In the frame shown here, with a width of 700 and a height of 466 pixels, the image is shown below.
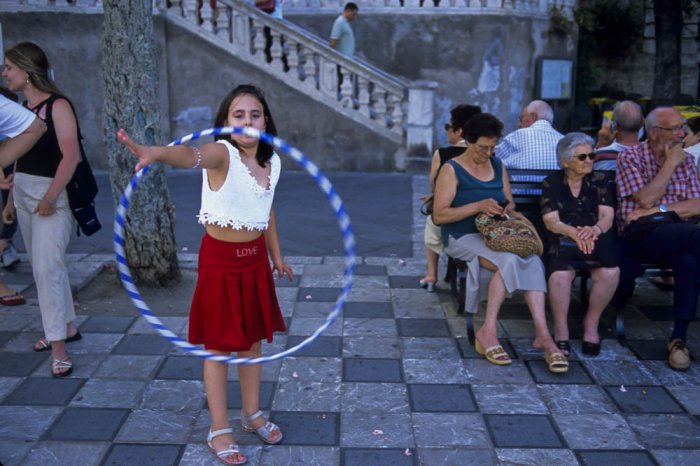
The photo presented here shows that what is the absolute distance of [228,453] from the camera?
3.93 metres

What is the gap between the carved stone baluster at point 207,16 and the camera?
12.6 metres

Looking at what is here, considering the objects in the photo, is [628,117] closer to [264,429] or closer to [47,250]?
[264,429]

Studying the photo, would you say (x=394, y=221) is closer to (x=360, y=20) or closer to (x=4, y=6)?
(x=360, y=20)

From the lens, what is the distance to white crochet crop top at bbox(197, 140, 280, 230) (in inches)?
148

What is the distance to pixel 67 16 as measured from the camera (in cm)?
1243

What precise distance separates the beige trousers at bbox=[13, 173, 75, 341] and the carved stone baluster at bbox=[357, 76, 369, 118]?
7894mm

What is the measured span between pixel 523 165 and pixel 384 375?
2.40 metres

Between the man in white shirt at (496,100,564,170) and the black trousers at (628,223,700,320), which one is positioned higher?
the man in white shirt at (496,100,564,170)

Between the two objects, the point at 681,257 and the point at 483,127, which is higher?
the point at 483,127

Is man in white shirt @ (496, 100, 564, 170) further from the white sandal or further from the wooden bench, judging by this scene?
the white sandal

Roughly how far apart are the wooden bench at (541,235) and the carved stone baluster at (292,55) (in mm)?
6902

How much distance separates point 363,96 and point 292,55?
1.31 meters

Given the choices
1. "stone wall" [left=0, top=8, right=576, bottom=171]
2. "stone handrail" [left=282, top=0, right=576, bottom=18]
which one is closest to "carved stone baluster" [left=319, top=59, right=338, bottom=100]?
"stone wall" [left=0, top=8, right=576, bottom=171]

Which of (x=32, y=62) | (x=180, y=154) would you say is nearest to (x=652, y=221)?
(x=180, y=154)
